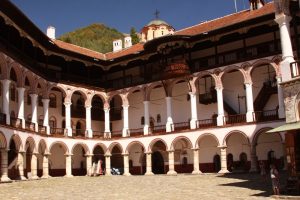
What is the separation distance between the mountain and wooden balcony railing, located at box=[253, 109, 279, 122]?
6392cm

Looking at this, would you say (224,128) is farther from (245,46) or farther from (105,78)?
(105,78)

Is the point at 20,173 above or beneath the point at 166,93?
beneath

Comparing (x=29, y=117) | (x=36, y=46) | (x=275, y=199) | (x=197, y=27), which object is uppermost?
(x=197, y=27)

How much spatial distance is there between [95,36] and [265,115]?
3138 inches

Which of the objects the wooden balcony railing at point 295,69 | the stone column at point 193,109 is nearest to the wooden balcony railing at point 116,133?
the stone column at point 193,109

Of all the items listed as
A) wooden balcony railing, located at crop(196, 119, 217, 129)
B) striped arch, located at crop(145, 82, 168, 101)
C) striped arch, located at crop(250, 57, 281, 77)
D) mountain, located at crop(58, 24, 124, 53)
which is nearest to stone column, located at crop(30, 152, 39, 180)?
striped arch, located at crop(145, 82, 168, 101)

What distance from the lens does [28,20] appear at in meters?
24.4

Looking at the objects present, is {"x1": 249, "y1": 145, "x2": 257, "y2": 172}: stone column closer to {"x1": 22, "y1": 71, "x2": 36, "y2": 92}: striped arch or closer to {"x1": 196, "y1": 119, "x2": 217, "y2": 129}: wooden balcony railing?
{"x1": 196, "y1": 119, "x2": 217, "y2": 129}: wooden balcony railing

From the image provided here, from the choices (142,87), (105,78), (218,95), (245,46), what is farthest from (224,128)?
(105,78)

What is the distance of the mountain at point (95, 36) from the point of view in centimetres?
9151

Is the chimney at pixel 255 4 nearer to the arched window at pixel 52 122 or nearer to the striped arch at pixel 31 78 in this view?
the striped arch at pixel 31 78

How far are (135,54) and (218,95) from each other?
7.97 metres

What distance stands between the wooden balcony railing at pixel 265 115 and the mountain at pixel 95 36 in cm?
6392

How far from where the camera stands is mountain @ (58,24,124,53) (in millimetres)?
91506
